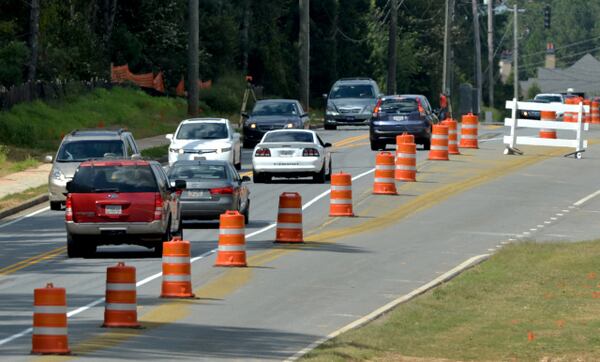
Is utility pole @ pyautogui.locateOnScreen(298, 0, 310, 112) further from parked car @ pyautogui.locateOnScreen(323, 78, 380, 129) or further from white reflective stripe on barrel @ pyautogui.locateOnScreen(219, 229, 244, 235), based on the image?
white reflective stripe on barrel @ pyautogui.locateOnScreen(219, 229, 244, 235)

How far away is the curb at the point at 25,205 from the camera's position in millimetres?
37578

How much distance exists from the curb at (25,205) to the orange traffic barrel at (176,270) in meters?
15.2

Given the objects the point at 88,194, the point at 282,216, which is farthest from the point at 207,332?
the point at 282,216

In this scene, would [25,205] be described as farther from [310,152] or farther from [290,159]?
[310,152]

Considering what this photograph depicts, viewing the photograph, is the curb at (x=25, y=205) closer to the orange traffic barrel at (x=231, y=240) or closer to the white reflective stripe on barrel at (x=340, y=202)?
the white reflective stripe on barrel at (x=340, y=202)

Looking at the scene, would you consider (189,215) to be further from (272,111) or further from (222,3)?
(222,3)

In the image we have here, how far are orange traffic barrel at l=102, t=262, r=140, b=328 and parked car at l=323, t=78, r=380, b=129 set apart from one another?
145 feet

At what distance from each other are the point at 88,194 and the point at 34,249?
3117 millimetres

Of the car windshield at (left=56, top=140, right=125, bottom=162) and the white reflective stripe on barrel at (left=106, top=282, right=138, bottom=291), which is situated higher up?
the white reflective stripe on barrel at (left=106, top=282, right=138, bottom=291)

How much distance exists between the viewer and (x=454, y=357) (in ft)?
59.5

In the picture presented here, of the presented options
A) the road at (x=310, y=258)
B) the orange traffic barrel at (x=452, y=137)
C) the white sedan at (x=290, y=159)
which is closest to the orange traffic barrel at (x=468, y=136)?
the orange traffic barrel at (x=452, y=137)

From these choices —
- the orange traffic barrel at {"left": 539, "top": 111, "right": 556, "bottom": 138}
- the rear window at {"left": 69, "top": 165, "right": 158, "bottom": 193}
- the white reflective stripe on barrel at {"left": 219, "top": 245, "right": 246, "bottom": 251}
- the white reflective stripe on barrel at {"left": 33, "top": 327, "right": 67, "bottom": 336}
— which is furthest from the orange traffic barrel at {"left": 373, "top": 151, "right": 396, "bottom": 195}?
the white reflective stripe on barrel at {"left": 33, "top": 327, "right": 67, "bottom": 336}

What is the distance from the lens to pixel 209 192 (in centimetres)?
3347

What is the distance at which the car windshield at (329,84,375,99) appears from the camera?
212 feet
